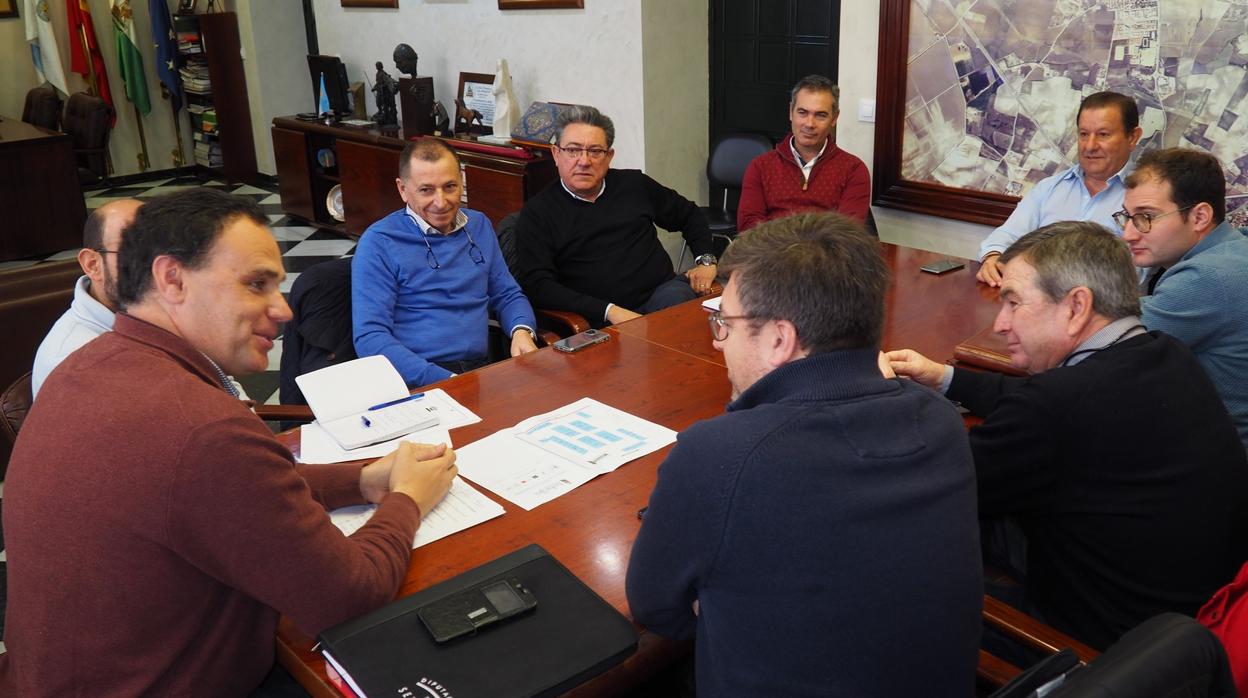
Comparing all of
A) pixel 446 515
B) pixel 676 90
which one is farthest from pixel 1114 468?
pixel 676 90

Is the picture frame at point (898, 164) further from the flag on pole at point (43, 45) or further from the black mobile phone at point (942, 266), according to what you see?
the flag on pole at point (43, 45)

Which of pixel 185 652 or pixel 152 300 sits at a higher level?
pixel 152 300

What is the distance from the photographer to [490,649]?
127 cm

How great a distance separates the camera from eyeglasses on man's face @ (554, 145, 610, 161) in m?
3.34

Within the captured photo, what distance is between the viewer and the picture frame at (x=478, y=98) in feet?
19.5

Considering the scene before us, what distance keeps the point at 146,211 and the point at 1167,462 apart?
5.37ft

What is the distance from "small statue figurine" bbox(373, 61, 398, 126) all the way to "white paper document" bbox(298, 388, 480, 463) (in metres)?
Result: 4.65

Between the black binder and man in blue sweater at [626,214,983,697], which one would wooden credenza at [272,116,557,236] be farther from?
man in blue sweater at [626,214,983,697]

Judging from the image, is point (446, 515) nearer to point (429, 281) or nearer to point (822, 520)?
point (822, 520)

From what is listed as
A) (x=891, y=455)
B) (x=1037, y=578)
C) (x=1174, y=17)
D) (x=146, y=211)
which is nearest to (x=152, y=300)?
(x=146, y=211)

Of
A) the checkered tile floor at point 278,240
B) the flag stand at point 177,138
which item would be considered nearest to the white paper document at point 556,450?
the checkered tile floor at point 278,240

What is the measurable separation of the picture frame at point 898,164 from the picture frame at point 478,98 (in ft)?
8.35

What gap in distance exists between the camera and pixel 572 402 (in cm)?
214

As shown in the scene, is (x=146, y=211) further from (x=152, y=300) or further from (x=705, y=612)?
(x=705, y=612)
